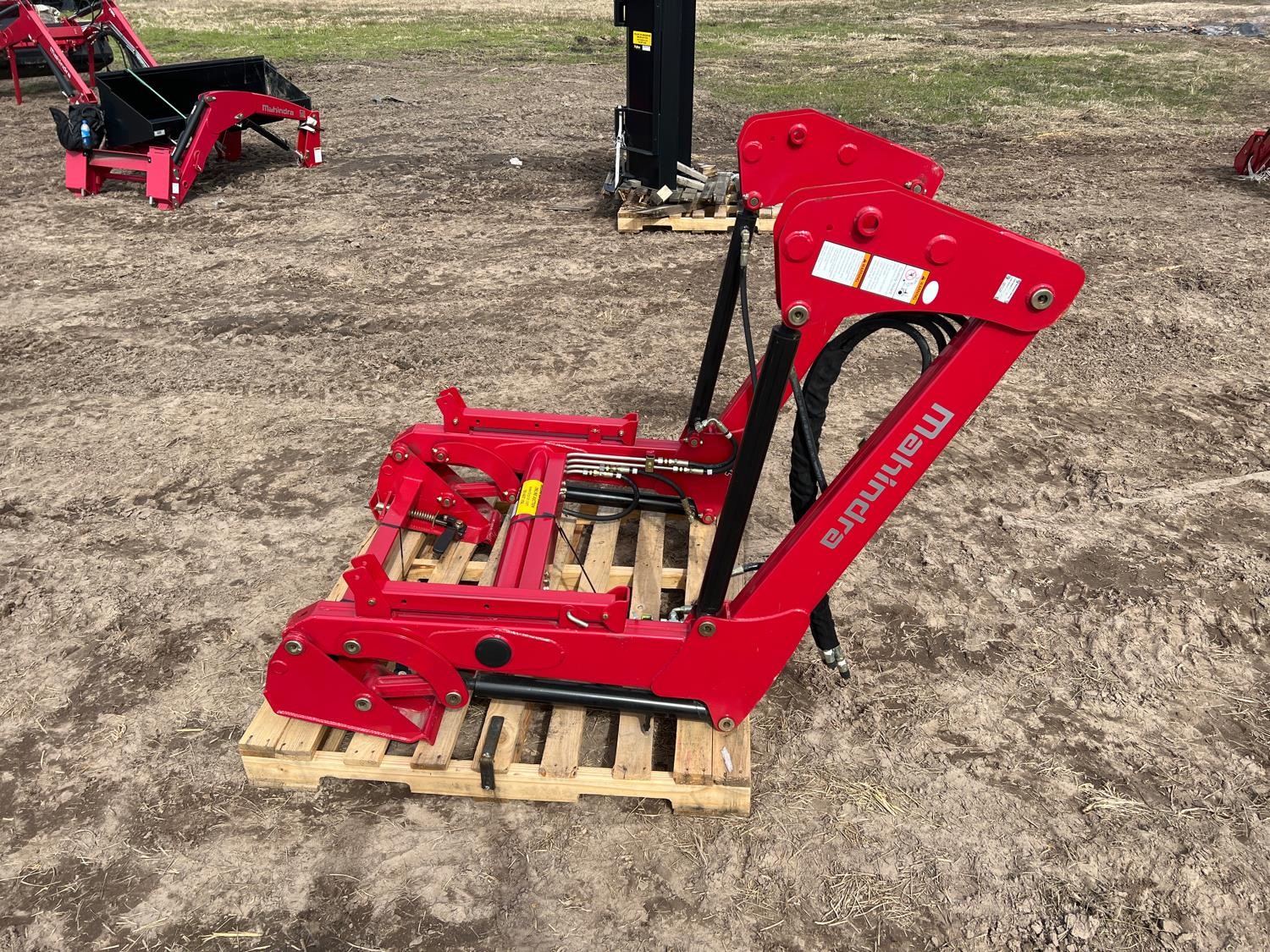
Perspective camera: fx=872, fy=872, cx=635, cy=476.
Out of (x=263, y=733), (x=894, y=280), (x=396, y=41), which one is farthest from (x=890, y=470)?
(x=396, y=41)

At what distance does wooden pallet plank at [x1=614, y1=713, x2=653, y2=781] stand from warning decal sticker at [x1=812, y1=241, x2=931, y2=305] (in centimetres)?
171

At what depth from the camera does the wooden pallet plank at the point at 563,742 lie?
3.03 m

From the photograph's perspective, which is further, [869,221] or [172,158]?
[172,158]

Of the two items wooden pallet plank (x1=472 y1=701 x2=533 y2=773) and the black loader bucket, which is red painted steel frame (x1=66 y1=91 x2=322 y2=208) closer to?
the black loader bucket

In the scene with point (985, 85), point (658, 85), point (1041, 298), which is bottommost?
point (1041, 298)

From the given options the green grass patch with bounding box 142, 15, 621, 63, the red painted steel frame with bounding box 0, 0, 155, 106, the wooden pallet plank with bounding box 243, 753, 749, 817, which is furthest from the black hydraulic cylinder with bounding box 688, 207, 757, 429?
the green grass patch with bounding box 142, 15, 621, 63

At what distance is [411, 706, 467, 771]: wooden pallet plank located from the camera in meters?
3.04

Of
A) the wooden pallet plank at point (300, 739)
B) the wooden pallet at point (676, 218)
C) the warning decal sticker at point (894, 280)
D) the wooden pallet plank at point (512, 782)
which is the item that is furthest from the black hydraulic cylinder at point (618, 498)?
the wooden pallet at point (676, 218)

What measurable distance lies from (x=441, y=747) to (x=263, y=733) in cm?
63

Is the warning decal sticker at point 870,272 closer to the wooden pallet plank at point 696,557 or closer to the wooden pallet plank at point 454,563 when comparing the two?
the wooden pallet plank at point 696,557

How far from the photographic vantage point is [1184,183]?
973 cm

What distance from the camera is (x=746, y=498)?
8.75ft

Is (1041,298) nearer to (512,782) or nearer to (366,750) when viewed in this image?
(512,782)

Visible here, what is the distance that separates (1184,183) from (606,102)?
7866 mm
